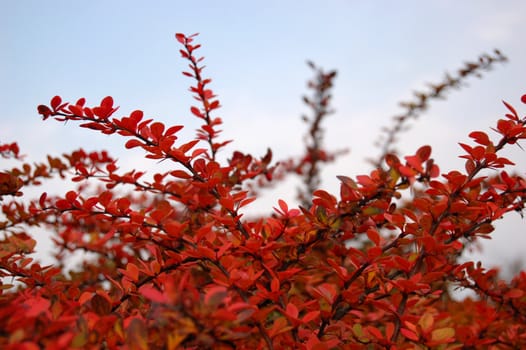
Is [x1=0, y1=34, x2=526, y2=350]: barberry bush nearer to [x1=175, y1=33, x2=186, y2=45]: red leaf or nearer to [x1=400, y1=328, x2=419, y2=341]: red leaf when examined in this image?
[x1=400, y1=328, x2=419, y2=341]: red leaf


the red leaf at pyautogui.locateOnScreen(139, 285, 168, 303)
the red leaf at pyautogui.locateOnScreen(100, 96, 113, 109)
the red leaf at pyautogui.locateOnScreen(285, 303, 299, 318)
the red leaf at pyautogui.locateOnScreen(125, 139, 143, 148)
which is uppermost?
the red leaf at pyautogui.locateOnScreen(100, 96, 113, 109)

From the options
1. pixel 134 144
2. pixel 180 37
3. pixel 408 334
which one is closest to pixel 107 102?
pixel 134 144

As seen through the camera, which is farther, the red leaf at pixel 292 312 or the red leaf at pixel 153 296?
the red leaf at pixel 292 312

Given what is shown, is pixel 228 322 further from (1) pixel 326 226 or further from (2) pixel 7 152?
(2) pixel 7 152

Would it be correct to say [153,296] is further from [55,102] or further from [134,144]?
[55,102]

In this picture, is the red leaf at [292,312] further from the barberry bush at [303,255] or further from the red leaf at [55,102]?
the red leaf at [55,102]

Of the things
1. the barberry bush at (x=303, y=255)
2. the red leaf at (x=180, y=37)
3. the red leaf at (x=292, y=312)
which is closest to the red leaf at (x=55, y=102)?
the barberry bush at (x=303, y=255)

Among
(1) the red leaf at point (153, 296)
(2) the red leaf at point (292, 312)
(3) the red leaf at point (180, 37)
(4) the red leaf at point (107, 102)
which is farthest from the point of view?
(3) the red leaf at point (180, 37)

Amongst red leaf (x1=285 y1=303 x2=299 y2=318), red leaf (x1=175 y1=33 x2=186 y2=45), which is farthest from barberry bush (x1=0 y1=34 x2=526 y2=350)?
red leaf (x1=175 y1=33 x2=186 y2=45)

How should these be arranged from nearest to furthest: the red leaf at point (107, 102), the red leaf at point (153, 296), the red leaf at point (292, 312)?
1. the red leaf at point (153, 296)
2. the red leaf at point (292, 312)
3. the red leaf at point (107, 102)

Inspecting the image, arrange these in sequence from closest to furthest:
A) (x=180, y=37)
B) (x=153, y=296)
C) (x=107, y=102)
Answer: (x=153, y=296) < (x=107, y=102) < (x=180, y=37)

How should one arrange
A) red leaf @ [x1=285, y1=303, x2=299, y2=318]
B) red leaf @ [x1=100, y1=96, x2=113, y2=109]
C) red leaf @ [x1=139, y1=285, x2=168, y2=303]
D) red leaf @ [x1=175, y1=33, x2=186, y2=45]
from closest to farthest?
red leaf @ [x1=139, y1=285, x2=168, y2=303] < red leaf @ [x1=285, y1=303, x2=299, y2=318] < red leaf @ [x1=100, y1=96, x2=113, y2=109] < red leaf @ [x1=175, y1=33, x2=186, y2=45]

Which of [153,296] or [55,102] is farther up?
[55,102]

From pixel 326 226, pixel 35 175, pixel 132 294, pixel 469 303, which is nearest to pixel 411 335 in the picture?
pixel 326 226
